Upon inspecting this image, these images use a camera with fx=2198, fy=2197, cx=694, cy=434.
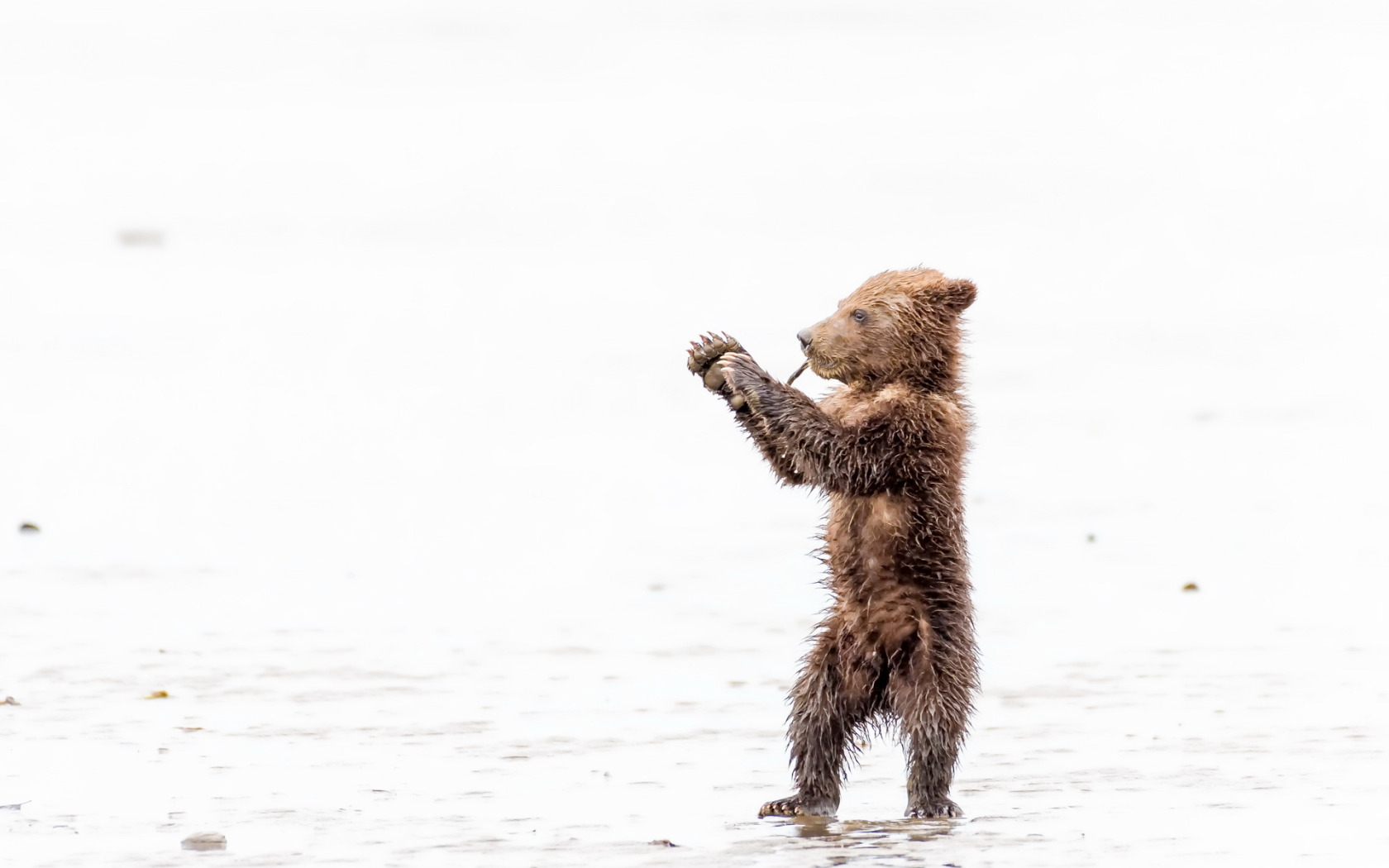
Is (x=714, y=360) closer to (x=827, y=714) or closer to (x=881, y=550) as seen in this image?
(x=881, y=550)

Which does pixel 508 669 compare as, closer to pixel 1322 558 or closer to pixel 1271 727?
pixel 1271 727

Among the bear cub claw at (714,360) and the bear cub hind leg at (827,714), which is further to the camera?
the bear cub claw at (714,360)

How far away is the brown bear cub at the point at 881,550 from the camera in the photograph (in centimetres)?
688

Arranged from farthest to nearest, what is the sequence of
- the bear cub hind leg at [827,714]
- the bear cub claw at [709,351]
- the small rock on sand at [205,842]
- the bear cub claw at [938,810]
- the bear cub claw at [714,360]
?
the bear cub claw at [709,351], the bear cub claw at [714,360], the bear cub hind leg at [827,714], the bear cub claw at [938,810], the small rock on sand at [205,842]

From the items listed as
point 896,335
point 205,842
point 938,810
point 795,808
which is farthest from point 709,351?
point 205,842

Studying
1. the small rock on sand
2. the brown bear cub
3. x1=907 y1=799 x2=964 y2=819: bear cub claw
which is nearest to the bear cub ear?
the brown bear cub

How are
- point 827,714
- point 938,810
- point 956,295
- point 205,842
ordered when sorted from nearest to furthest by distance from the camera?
point 205,842
point 938,810
point 827,714
point 956,295

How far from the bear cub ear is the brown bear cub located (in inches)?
4.7

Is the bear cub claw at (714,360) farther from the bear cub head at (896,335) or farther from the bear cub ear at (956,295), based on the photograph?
the bear cub ear at (956,295)

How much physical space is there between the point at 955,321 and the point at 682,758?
68.6 inches

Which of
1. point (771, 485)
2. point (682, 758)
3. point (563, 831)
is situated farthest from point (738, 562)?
point (563, 831)

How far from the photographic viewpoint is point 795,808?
264 inches

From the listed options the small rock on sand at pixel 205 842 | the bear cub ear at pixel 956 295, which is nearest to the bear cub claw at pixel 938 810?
the bear cub ear at pixel 956 295

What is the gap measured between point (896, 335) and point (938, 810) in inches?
62.0
